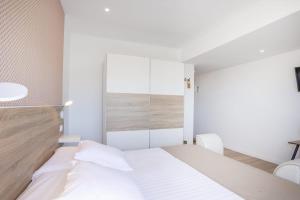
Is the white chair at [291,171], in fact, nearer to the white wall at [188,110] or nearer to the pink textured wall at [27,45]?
the pink textured wall at [27,45]

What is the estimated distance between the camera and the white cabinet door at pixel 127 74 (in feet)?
9.97

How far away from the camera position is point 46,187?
102 cm

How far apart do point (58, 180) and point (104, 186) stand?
0.41 metres

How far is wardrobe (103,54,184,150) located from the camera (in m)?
3.06

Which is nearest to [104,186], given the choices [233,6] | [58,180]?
[58,180]

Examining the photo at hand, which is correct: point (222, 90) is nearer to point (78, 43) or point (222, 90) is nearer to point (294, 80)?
point (294, 80)

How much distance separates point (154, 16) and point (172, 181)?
7.71 feet

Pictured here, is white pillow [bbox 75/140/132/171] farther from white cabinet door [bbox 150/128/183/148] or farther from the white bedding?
white cabinet door [bbox 150/128/183/148]

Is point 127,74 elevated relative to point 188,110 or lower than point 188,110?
elevated

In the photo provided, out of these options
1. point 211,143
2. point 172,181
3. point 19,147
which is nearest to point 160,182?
point 172,181

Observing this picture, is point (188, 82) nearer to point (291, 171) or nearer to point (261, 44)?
point (261, 44)

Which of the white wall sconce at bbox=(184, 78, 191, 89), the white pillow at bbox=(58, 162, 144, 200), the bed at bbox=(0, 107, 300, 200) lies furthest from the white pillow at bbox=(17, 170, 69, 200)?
the white wall sconce at bbox=(184, 78, 191, 89)

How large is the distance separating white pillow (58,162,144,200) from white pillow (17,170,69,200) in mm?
121

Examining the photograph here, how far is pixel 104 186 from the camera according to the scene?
2.93ft
